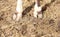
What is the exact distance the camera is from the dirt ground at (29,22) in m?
2.16

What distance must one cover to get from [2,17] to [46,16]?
0.53 m

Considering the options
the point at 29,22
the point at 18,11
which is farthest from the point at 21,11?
the point at 29,22

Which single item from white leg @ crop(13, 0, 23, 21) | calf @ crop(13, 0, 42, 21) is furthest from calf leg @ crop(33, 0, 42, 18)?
white leg @ crop(13, 0, 23, 21)

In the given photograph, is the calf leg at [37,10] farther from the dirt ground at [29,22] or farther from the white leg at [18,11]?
the white leg at [18,11]

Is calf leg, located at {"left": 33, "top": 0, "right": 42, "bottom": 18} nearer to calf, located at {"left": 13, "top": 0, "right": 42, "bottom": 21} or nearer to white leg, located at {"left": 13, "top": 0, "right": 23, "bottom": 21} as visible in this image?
calf, located at {"left": 13, "top": 0, "right": 42, "bottom": 21}

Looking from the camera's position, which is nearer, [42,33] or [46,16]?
[42,33]

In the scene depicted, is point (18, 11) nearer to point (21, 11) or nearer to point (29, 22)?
point (21, 11)

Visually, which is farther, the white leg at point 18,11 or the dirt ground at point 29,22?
the white leg at point 18,11

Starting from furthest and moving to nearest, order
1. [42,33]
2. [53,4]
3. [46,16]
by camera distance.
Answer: [53,4], [46,16], [42,33]

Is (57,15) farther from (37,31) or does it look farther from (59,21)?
(37,31)

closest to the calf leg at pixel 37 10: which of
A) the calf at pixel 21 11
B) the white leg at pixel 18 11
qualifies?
the calf at pixel 21 11

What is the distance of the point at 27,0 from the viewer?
Result: 251 centimetres

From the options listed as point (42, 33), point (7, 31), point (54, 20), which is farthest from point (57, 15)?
point (7, 31)

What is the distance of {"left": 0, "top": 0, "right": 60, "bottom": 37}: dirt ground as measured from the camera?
2.16 meters
